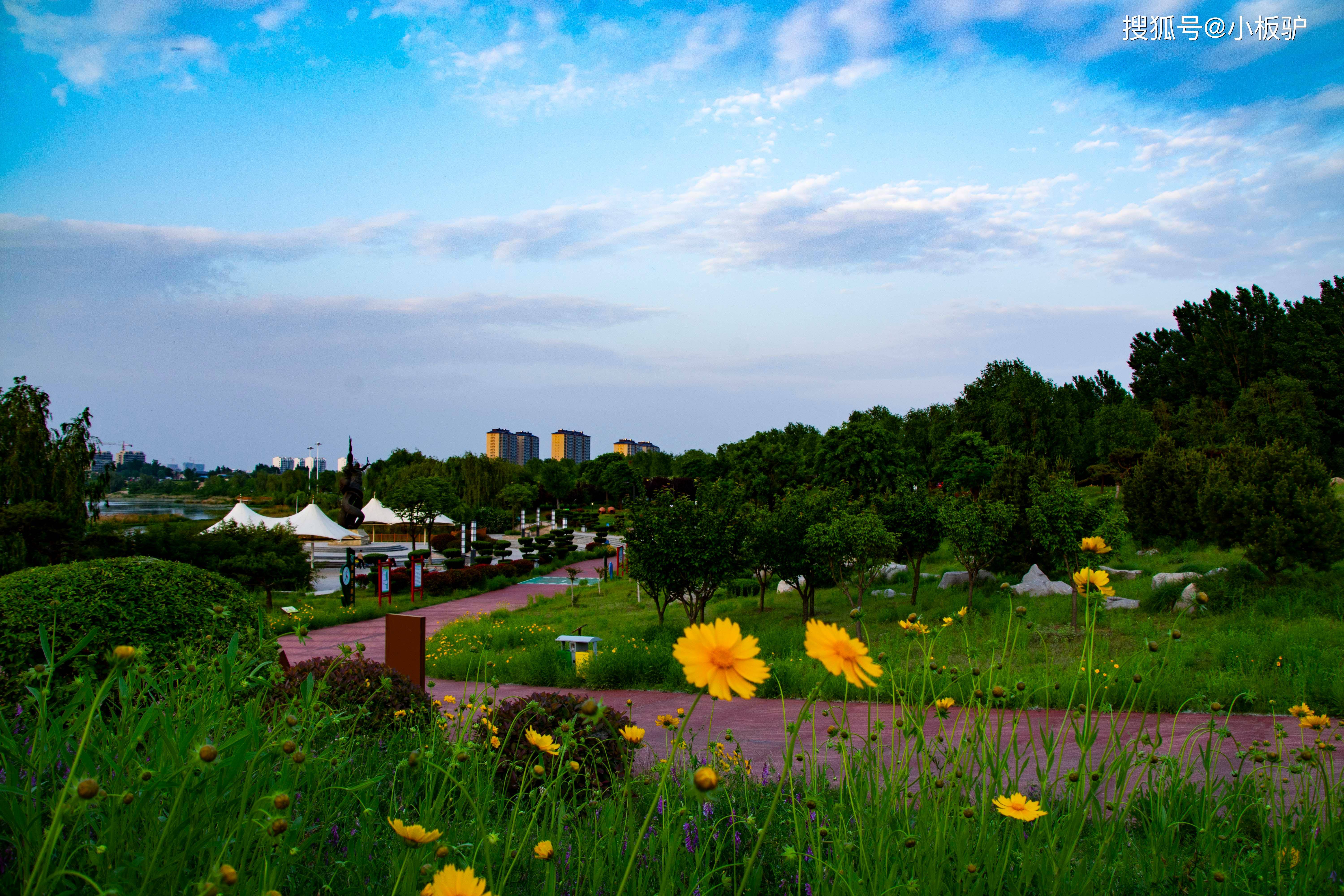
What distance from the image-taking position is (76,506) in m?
13.7

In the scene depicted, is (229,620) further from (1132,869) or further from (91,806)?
(1132,869)

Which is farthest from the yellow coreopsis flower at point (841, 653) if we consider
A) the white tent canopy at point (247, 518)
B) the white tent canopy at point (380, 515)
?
the white tent canopy at point (380, 515)

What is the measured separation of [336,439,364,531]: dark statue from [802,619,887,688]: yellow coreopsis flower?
2100 cm

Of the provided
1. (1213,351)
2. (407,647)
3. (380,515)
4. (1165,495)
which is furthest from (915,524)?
(1213,351)

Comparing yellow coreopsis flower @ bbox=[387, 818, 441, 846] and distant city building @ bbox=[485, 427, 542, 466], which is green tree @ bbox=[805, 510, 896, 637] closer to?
yellow coreopsis flower @ bbox=[387, 818, 441, 846]

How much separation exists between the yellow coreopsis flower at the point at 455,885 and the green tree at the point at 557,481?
50.8 metres

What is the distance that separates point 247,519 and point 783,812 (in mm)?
22070

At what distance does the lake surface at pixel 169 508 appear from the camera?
35.2m

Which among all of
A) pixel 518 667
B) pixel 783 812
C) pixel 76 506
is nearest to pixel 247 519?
pixel 76 506

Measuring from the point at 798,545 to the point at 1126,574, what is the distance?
5865 millimetres

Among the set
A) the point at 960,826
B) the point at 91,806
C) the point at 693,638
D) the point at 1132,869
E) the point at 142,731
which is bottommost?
the point at 1132,869

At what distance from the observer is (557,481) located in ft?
183

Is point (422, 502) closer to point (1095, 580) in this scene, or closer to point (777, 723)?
point (777, 723)

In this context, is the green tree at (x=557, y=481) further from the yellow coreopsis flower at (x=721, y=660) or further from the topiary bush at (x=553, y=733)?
the yellow coreopsis flower at (x=721, y=660)
